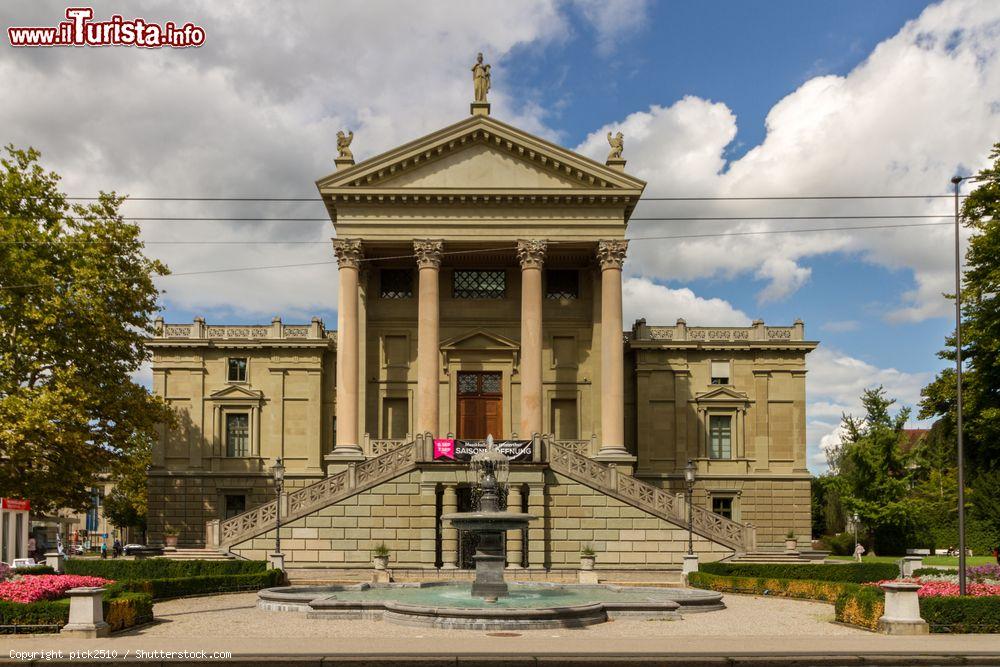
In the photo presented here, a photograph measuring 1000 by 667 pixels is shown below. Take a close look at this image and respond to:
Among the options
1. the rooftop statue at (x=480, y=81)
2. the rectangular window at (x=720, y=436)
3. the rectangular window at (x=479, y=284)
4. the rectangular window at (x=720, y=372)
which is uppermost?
the rooftop statue at (x=480, y=81)

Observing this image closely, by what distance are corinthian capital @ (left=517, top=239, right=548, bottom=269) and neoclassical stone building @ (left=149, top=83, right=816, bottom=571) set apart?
15cm

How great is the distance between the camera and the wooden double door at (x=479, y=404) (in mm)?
54000

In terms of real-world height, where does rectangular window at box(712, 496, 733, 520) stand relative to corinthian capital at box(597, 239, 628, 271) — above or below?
below

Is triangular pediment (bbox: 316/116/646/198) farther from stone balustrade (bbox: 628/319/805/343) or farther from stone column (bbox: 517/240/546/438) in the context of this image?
stone balustrade (bbox: 628/319/805/343)

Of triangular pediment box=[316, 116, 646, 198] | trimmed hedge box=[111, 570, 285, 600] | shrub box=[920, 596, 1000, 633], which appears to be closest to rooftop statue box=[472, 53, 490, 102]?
triangular pediment box=[316, 116, 646, 198]

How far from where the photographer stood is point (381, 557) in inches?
1626

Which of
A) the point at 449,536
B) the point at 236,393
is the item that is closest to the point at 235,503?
Answer: the point at 236,393

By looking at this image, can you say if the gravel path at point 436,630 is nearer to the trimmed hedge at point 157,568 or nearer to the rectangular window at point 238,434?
the trimmed hedge at point 157,568

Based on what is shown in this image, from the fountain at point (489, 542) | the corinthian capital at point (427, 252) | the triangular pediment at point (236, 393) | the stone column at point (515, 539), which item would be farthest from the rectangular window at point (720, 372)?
the fountain at point (489, 542)

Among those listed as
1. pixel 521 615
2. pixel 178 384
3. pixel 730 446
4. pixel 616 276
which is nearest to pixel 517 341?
pixel 616 276

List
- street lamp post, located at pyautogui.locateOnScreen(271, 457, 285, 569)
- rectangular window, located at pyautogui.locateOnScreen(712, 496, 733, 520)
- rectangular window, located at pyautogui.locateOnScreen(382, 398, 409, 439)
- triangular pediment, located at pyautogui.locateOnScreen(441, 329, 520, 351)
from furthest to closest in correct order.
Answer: rectangular window, located at pyautogui.locateOnScreen(712, 496, 733, 520)
rectangular window, located at pyautogui.locateOnScreen(382, 398, 409, 439)
triangular pediment, located at pyautogui.locateOnScreen(441, 329, 520, 351)
street lamp post, located at pyautogui.locateOnScreen(271, 457, 285, 569)

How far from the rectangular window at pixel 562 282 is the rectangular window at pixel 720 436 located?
12178 millimetres

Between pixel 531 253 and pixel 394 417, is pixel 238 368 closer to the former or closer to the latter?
pixel 394 417

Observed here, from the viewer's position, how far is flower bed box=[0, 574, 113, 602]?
24.3m
